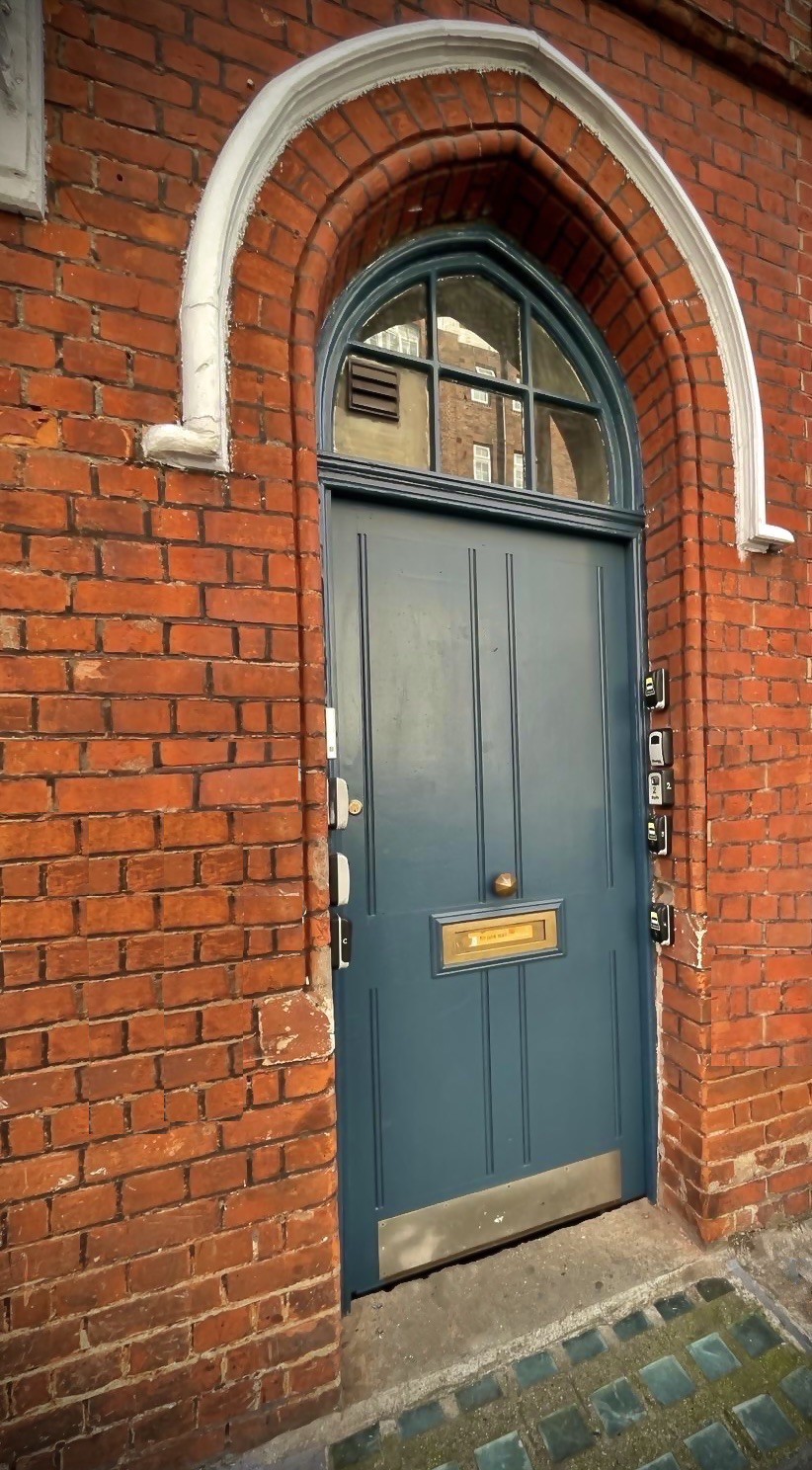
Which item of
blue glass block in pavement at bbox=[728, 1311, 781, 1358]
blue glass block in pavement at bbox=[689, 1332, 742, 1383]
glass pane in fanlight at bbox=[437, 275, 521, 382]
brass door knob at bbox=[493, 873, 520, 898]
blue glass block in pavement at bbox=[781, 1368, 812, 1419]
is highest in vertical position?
glass pane in fanlight at bbox=[437, 275, 521, 382]

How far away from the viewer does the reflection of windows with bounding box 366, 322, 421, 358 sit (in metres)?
2.05

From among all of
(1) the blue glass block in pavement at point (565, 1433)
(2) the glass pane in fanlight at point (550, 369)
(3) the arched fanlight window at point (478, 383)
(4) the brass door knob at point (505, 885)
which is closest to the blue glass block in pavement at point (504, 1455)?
(1) the blue glass block in pavement at point (565, 1433)

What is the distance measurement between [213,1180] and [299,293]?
235cm

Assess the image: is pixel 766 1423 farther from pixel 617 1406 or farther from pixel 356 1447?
pixel 356 1447

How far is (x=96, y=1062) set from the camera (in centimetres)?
140

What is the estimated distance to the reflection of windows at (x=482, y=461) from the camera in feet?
7.06

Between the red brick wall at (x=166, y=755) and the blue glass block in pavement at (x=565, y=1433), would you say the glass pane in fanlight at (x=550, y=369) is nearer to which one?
the red brick wall at (x=166, y=755)

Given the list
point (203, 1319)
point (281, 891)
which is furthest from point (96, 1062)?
point (203, 1319)

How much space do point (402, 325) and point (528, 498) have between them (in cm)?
75

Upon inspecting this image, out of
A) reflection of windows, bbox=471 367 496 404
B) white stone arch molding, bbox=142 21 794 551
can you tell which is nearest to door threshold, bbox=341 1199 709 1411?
white stone arch molding, bbox=142 21 794 551

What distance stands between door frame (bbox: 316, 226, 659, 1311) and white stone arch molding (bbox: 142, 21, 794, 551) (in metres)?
0.37

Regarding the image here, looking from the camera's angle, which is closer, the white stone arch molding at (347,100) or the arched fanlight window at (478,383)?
the white stone arch molding at (347,100)

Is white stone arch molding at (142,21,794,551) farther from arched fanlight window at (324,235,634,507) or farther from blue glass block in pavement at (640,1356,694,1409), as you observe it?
blue glass block in pavement at (640,1356,694,1409)

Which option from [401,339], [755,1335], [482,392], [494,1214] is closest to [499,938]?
[494,1214]
